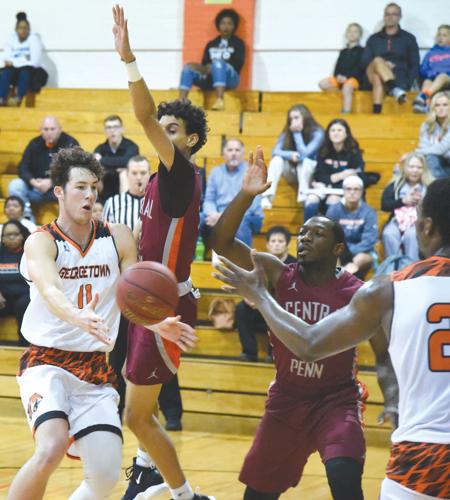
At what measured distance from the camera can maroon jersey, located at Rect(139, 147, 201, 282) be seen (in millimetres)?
4902

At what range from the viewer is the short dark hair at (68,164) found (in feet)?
15.9

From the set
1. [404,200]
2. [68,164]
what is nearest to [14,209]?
[404,200]

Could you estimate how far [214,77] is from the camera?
12938 mm

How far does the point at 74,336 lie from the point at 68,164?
0.90 meters

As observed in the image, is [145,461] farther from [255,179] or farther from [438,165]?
[438,165]

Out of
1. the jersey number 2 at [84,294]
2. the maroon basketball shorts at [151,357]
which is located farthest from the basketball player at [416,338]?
the maroon basketball shorts at [151,357]

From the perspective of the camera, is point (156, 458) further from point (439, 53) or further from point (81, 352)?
point (439, 53)

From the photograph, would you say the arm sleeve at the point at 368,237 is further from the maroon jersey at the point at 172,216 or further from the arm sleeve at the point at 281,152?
the maroon jersey at the point at 172,216

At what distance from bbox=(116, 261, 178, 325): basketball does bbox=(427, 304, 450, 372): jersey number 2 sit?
1436mm

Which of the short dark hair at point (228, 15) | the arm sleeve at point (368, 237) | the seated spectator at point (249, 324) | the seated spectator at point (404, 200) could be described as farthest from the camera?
the short dark hair at point (228, 15)

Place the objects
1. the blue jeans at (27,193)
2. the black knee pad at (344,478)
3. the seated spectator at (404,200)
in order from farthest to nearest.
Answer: the blue jeans at (27,193) < the seated spectator at (404,200) < the black knee pad at (344,478)

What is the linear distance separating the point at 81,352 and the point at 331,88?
9.09 m

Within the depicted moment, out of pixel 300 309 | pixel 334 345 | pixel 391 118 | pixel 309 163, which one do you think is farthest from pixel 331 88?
pixel 334 345

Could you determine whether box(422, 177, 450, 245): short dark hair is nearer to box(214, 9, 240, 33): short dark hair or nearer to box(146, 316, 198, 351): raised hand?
box(146, 316, 198, 351): raised hand
